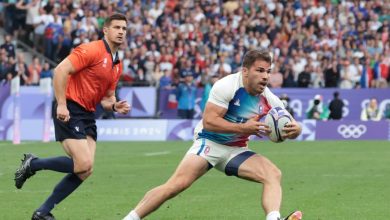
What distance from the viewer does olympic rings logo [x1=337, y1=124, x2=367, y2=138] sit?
30641mm

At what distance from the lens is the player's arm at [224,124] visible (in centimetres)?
1011

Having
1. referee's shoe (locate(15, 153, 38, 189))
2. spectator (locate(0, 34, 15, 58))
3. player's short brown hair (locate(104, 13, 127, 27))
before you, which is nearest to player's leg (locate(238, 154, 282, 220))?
player's short brown hair (locate(104, 13, 127, 27))

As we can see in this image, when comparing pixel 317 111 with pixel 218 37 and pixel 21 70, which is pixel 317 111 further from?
pixel 21 70

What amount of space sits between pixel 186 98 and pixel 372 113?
18.1ft

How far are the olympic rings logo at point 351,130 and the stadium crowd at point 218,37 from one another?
2.44m

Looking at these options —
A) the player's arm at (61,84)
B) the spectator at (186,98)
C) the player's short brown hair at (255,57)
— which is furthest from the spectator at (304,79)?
the player's short brown hair at (255,57)

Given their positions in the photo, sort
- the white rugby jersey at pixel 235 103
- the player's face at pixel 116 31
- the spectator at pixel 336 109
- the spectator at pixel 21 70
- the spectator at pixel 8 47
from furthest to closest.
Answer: the spectator at pixel 8 47 → the spectator at pixel 21 70 → the spectator at pixel 336 109 → the player's face at pixel 116 31 → the white rugby jersey at pixel 235 103

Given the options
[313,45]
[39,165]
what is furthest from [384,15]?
[39,165]

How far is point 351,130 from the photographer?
30.7m

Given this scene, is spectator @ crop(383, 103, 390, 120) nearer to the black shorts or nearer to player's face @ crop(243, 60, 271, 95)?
the black shorts

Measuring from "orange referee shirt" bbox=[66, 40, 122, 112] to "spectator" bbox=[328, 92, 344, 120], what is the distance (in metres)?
20.1

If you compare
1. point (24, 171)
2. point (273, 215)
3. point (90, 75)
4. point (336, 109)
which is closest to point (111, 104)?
point (90, 75)

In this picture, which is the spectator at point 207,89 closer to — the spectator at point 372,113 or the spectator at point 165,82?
the spectator at point 165,82

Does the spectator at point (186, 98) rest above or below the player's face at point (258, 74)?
below
